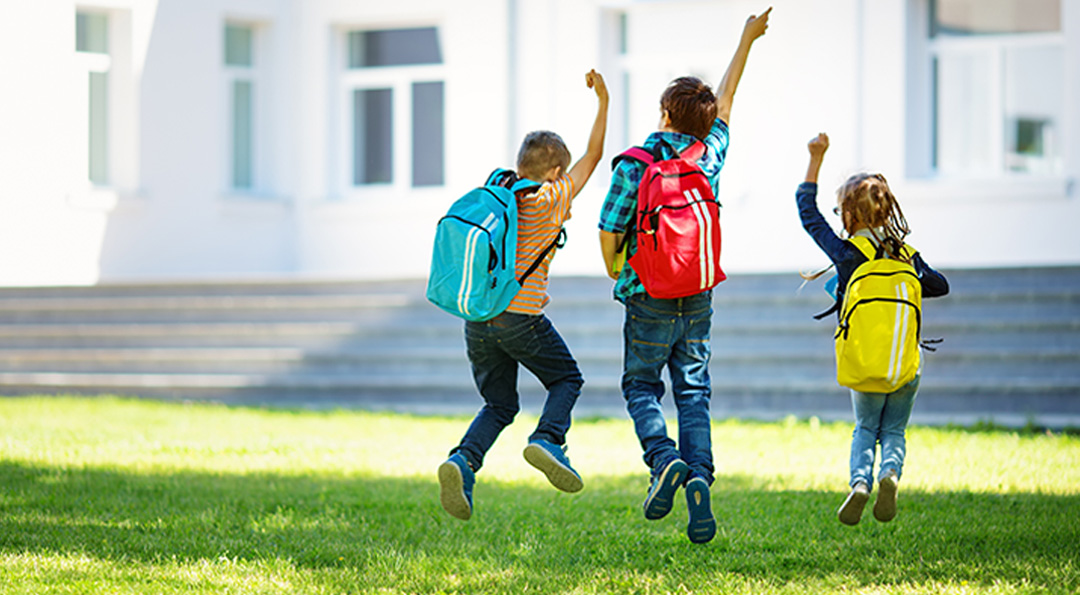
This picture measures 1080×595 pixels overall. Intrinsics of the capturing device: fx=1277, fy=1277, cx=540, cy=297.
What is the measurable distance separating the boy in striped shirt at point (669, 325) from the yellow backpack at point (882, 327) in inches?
22.2

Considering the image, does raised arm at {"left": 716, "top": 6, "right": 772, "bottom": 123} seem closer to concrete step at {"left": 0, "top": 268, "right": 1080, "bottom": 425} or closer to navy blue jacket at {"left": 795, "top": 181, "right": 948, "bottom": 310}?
navy blue jacket at {"left": 795, "top": 181, "right": 948, "bottom": 310}

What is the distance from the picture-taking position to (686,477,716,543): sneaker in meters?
4.69

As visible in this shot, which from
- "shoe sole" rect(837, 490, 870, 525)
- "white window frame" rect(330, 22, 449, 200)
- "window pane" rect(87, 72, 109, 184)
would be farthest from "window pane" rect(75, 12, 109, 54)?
"shoe sole" rect(837, 490, 870, 525)

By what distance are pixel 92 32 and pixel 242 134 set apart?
207 cm

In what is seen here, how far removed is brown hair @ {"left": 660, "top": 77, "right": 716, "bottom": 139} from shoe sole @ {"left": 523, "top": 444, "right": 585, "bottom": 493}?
139cm

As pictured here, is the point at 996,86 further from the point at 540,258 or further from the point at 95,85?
the point at 95,85

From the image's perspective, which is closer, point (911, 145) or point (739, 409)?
point (739, 409)

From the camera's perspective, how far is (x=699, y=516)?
4.70 m

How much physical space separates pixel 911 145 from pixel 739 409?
4.08 m

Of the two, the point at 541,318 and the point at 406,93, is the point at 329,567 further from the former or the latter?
the point at 406,93

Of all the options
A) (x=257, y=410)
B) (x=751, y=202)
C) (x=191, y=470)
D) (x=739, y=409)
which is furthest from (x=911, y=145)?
(x=191, y=470)

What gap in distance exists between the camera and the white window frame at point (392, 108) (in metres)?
15.2

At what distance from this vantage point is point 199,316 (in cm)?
1286

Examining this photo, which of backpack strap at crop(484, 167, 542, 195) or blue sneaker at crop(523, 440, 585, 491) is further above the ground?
backpack strap at crop(484, 167, 542, 195)
